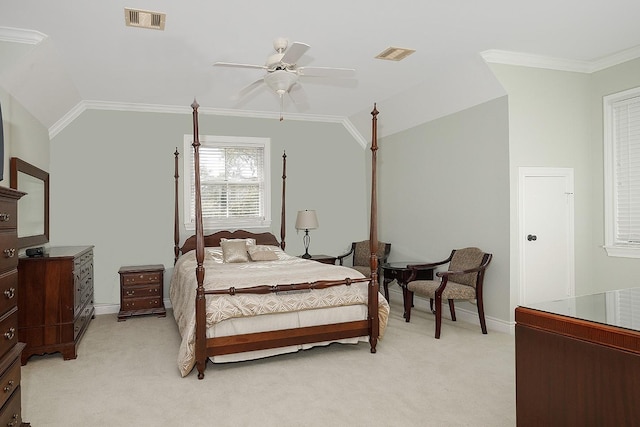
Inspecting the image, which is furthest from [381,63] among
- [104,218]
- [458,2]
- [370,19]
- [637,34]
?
[104,218]

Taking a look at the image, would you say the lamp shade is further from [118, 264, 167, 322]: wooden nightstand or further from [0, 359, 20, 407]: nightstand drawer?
[0, 359, 20, 407]: nightstand drawer

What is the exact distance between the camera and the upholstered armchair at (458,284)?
14.8 feet

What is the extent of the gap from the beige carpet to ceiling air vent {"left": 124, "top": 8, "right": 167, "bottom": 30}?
2.75 m

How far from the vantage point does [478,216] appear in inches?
196

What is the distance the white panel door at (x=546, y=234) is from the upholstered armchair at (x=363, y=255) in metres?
1.99

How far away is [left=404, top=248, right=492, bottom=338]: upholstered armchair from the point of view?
4512 mm

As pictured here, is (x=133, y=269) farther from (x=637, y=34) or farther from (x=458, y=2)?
(x=637, y=34)

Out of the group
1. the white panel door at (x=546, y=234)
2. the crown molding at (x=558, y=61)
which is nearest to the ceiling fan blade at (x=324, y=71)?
the crown molding at (x=558, y=61)

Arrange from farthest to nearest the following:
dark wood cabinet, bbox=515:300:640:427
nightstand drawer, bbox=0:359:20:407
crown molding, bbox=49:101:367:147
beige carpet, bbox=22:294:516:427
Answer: crown molding, bbox=49:101:367:147 → beige carpet, bbox=22:294:516:427 → nightstand drawer, bbox=0:359:20:407 → dark wood cabinet, bbox=515:300:640:427

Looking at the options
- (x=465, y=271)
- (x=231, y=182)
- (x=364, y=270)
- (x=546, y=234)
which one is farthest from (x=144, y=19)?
(x=546, y=234)

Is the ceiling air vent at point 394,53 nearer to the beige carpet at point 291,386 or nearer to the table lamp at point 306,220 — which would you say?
the table lamp at point 306,220

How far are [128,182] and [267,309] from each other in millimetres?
3343

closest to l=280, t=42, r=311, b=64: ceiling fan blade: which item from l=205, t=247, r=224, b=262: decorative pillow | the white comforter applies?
the white comforter

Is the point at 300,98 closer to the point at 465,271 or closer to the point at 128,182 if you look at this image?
the point at 128,182
